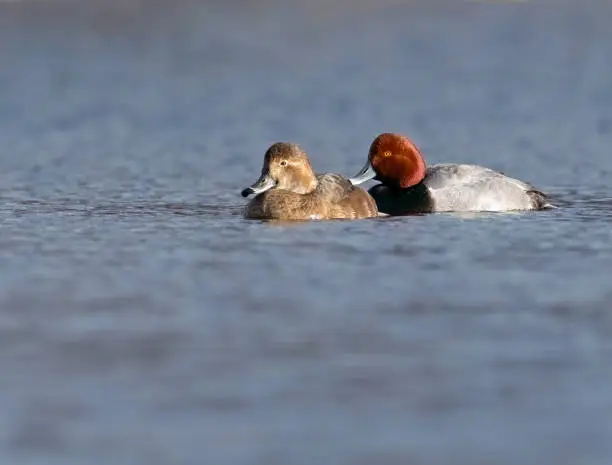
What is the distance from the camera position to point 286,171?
1058cm

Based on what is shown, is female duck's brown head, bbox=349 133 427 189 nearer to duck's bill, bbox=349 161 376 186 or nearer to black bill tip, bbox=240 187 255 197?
duck's bill, bbox=349 161 376 186

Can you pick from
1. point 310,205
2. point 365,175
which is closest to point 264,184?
point 310,205

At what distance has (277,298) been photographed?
7.62m

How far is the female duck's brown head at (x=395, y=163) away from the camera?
11.5 m

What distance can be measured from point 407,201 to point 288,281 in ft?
10.7

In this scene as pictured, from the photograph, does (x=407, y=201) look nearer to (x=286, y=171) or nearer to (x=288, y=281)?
(x=286, y=171)

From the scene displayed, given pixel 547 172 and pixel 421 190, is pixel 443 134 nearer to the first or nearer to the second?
pixel 547 172

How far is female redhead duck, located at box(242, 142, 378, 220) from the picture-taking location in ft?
34.2

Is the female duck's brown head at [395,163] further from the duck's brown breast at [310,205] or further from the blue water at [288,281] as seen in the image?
the duck's brown breast at [310,205]

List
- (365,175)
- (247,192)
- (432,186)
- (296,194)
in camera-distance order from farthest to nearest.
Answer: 1. (365,175)
2. (432,186)
3. (296,194)
4. (247,192)

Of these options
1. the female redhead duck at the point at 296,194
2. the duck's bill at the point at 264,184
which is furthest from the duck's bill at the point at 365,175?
the duck's bill at the point at 264,184

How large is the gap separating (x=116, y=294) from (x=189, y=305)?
18.6 inches

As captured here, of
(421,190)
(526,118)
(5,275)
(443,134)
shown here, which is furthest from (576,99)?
(5,275)

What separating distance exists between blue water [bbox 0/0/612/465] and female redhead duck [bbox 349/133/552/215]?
0.37 m
